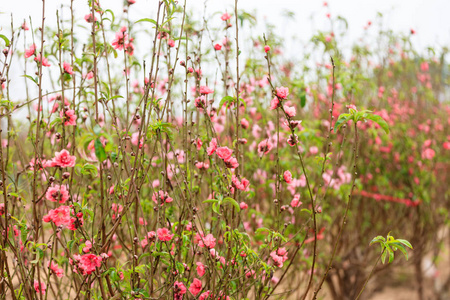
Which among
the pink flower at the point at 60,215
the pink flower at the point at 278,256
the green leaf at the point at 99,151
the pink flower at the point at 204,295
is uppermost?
the green leaf at the point at 99,151

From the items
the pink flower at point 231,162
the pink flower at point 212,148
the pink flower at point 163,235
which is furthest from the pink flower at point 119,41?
the pink flower at point 163,235

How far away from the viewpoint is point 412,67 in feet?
19.2

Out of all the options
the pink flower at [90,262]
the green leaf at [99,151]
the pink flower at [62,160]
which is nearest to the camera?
the green leaf at [99,151]

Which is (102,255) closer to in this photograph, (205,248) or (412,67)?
(205,248)

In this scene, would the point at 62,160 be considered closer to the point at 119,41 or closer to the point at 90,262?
the point at 90,262

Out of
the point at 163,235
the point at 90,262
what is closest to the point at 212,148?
the point at 163,235

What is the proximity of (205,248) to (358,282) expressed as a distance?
12.2ft

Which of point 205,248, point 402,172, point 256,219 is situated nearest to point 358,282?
point 402,172

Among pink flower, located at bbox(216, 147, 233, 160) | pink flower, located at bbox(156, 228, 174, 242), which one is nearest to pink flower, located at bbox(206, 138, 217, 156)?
pink flower, located at bbox(216, 147, 233, 160)

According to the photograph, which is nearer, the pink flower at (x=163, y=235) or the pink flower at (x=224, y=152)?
the pink flower at (x=224, y=152)

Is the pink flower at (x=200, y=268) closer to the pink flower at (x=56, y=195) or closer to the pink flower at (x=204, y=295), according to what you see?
the pink flower at (x=204, y=295)

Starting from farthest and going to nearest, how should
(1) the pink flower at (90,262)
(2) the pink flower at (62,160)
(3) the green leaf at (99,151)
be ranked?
(1) the pink flower at (90,262), (2) the pink flower at (62,160), (3) the green leaf at (99,151)

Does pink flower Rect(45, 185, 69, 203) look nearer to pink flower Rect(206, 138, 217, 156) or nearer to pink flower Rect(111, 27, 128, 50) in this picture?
pink flower Rect(206, 138, 217, 156)

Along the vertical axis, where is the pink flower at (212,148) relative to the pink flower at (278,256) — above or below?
above
